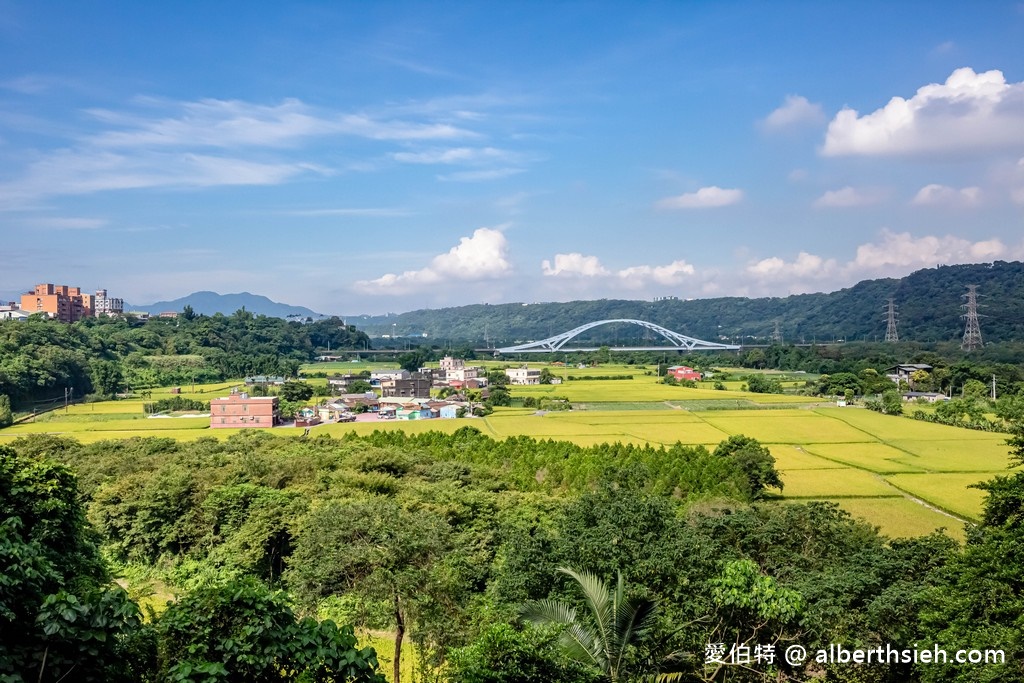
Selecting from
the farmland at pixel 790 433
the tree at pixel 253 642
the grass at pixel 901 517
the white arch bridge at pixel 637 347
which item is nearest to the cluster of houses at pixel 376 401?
the farmland at pixel 790 433

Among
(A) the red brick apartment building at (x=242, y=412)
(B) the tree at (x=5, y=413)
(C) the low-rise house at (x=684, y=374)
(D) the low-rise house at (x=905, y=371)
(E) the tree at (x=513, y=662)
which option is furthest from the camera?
(C) the low-rise house at (x=684, y=374)

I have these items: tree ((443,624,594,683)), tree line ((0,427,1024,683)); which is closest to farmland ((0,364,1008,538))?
tree line ((0,427,1024,683))

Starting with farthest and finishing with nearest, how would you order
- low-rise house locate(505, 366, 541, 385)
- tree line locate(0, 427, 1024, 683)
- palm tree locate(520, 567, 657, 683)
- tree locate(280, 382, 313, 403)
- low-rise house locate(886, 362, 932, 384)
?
low-rise house locate(505, 366, 541, 385), low-rise house locate(886, 362, 932, 384), tree locate(280, 382, 313, 403), palm tree locate(520, 567, 657, 683), tree line locate(0, 427, 1024, 683)

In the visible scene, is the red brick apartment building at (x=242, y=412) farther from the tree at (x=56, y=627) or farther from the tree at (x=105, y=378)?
the tree at (x=56, y=627)

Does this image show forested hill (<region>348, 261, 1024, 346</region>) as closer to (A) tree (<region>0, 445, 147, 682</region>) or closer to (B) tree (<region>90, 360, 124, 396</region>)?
(B) tree (<region>90, 360, 124, 396</region>)

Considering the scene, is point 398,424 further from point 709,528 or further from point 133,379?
point 133,379

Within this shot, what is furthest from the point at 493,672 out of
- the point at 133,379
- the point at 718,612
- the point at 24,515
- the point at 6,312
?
the point at 6,312

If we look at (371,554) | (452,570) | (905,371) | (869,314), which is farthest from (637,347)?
(452,570)
